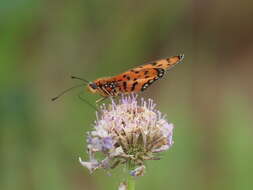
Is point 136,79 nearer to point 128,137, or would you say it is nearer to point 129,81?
point 129,81

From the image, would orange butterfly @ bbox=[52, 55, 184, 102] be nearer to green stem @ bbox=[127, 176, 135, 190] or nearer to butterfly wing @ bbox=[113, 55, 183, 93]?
butterfly wing @ bbox=[113, 55, 183, 93]

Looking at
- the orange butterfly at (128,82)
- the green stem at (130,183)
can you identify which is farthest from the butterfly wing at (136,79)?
the green stem at (130,183)

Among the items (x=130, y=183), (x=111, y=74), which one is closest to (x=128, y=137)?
(x=130, y=183)

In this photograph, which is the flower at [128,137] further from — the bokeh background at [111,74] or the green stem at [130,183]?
the bokeh background at [111,74]

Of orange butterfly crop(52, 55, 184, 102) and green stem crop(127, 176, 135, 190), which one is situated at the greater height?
orange butterfly crop(52, 55, 184, 102)

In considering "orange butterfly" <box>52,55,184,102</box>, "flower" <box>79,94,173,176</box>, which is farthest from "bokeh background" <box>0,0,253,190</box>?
"flower" <box>79,94,173,176</box>
